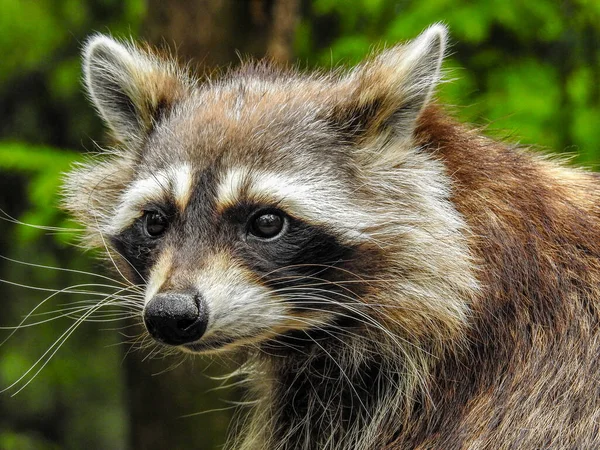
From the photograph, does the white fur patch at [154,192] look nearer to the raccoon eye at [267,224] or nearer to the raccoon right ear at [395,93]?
the raccoon eye at [267,224]

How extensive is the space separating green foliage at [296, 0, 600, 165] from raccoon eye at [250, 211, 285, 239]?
2962 mm

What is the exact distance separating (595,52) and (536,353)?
4.45 m

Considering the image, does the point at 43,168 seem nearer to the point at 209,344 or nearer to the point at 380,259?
the point at 209,344

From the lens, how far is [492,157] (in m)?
4.77

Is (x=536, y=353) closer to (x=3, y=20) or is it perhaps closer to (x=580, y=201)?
(x=580, y=201)

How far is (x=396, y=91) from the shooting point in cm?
464

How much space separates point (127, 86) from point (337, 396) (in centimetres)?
216

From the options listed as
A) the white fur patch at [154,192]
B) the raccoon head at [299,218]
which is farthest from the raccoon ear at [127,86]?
the white fur patch at [154,192]

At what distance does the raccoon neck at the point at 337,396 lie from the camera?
4648 millimetres

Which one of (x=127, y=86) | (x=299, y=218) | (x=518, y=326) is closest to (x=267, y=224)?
(x=299, y=218)

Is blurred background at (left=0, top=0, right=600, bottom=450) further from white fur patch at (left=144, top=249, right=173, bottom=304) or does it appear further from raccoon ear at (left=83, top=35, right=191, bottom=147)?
white fur patch at (left=144, top=249, right=173, bottom=304)

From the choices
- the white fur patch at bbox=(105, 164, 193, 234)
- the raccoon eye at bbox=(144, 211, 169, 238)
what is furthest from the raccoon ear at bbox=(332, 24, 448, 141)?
the raccoon eye at bbox=(144, 211, 169, 238)

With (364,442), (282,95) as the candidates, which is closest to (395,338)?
(364,442)

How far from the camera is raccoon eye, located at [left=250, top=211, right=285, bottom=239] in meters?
4.39
